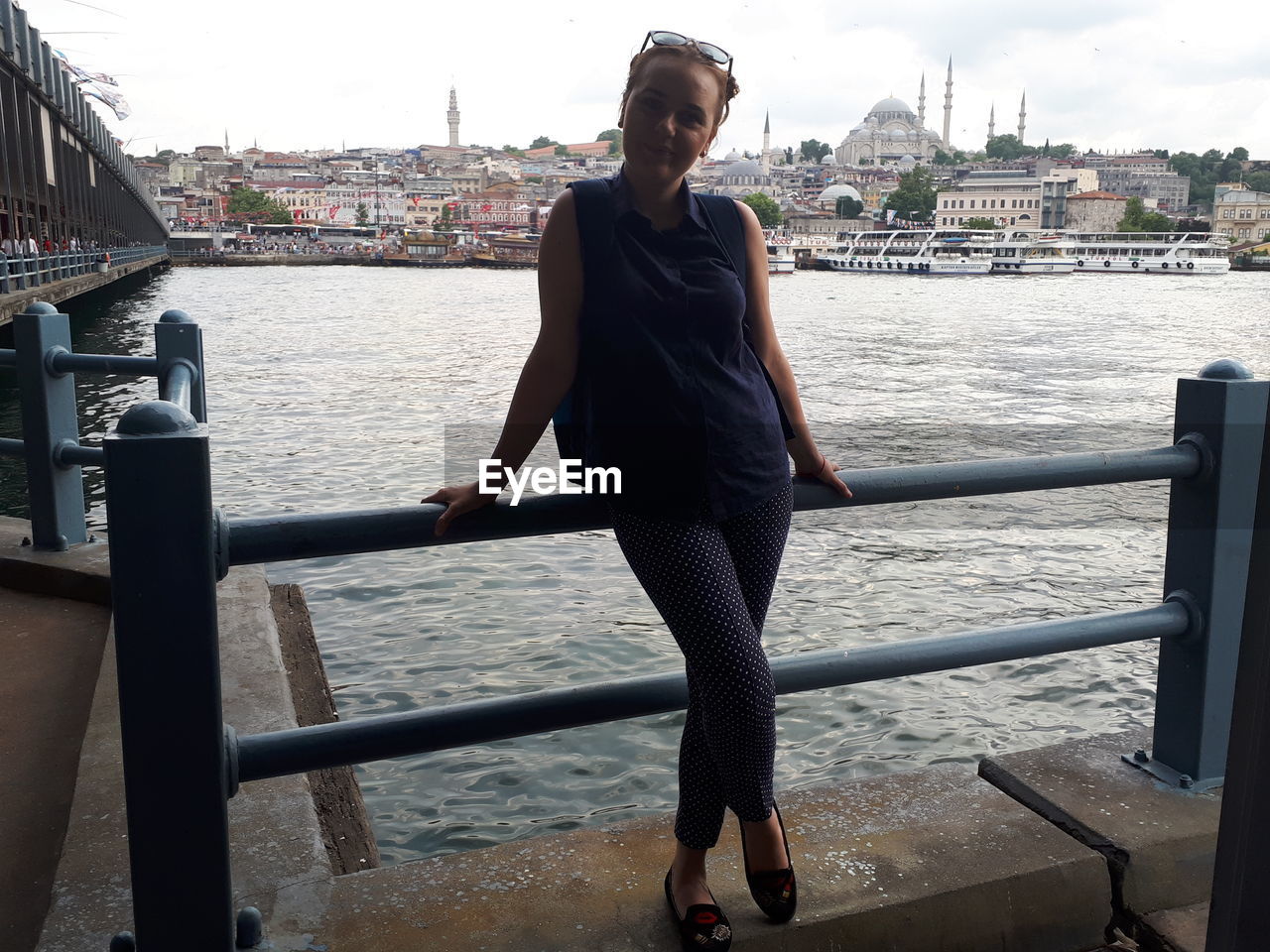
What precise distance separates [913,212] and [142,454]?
424 ft

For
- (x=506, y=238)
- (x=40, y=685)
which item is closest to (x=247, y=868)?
(x=40, y=685)

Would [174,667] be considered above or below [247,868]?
above

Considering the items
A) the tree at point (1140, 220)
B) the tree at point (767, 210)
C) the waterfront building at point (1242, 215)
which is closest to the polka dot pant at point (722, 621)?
the tree at point (767, 210)

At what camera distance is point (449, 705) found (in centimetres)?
162

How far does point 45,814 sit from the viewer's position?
230 cm

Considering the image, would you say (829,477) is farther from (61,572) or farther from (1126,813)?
(61,572)

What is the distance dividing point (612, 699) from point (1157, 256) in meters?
95.1

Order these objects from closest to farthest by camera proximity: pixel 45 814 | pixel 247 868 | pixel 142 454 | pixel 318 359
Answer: pixel 142 454 → pixel 247 868 → pixel 45 814 → pixel 318 359

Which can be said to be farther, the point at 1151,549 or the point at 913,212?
the point at 913,212

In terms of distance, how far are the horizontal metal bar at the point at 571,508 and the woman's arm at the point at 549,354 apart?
0.03 metres

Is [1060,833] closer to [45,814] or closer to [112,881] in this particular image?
[112,881]

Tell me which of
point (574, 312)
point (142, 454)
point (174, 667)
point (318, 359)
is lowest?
point (318, 359)

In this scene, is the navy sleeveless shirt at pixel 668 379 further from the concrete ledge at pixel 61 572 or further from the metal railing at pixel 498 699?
the concrete ledge at pixel 61 572

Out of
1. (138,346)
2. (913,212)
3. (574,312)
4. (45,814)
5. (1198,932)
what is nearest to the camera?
(574,312)
